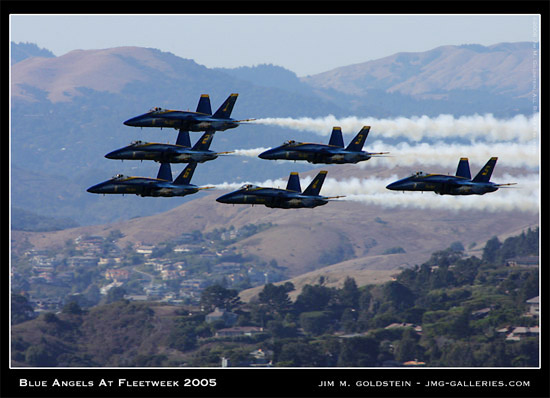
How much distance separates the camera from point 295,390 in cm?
12538

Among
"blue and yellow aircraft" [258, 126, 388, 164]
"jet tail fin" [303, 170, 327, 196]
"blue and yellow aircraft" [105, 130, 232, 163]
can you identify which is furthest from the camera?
"blue and yellow aircraft" [258, 126, 388, 164]

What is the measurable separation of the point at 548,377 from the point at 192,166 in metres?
61.4

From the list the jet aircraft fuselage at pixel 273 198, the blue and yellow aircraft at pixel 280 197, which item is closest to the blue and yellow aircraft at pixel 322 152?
the blue and yellow aircraft at pixel 280 197

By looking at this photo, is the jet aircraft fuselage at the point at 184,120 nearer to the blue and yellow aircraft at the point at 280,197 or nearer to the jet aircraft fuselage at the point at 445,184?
the blue and yellow aircraft at the point at 280,197

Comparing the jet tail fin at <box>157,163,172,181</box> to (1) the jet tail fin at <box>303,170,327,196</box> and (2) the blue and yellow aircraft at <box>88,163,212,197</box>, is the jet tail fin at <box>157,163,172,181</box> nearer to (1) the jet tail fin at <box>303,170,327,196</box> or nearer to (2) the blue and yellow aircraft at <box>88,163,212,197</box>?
(2) the blue and yellow aircraft at <box>88,163,212,197</box>

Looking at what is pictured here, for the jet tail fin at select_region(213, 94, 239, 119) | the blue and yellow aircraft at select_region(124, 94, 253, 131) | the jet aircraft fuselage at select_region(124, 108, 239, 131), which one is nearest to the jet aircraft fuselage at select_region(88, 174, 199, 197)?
the blue and yellow aircraft at select_region(124, 94, 253, 131)

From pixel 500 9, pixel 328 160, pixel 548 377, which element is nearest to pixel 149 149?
pixel 328 160

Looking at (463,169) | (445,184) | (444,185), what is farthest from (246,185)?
(463,169)

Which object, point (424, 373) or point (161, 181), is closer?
point (161, 181)

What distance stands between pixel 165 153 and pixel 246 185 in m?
10.4

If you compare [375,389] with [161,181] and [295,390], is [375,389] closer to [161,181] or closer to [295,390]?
[295,390]

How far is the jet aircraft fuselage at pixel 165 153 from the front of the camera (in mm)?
127625

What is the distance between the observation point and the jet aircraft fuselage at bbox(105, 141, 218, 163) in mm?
127625

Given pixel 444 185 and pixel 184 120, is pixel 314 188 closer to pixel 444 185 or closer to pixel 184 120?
pixel 444 185
